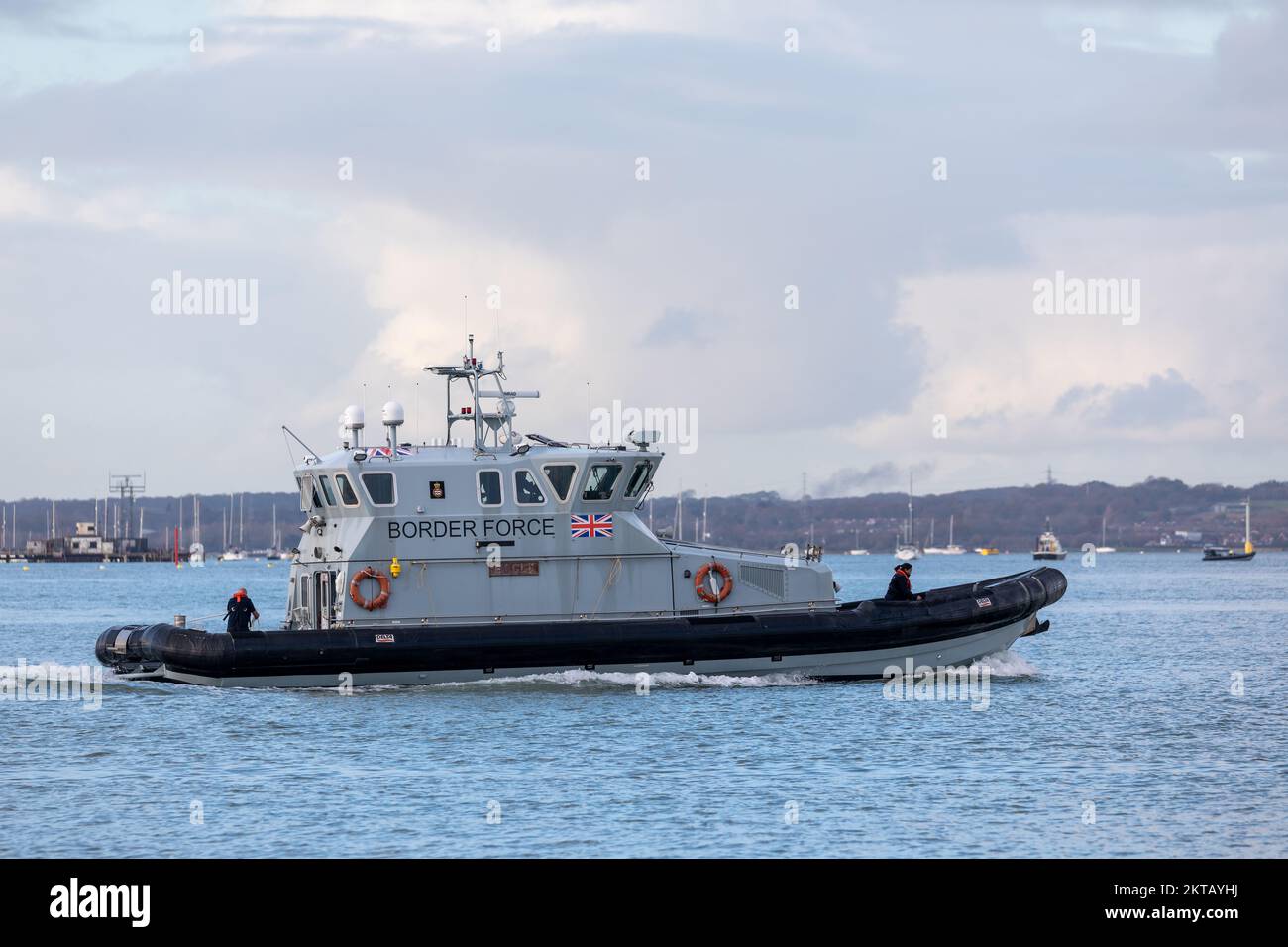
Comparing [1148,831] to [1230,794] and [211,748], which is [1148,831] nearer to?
[1230,794]

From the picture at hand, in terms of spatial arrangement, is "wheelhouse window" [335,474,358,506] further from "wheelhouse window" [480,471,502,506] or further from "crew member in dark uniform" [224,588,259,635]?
"crew member in dark uniform" [224,588,259,635]

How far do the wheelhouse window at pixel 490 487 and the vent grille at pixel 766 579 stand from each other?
413 centimetres

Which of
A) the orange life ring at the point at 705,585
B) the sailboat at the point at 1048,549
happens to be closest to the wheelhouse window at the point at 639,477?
the orange life ring at the point at 705,585

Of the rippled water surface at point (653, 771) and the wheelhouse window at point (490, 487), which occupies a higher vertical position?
the wheelhouse window at point (490, 487)

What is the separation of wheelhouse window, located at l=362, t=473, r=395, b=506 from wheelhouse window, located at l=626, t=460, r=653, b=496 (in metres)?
3.76

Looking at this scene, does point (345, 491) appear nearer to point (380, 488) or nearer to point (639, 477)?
point (380, 488)

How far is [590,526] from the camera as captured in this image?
24.8 meters

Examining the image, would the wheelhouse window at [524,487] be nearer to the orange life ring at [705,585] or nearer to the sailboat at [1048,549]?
the orange life ring at [705,585]

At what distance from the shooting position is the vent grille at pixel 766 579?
25.4 metres

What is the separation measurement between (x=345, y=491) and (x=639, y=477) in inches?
185

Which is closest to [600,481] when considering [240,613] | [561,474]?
[561,474]

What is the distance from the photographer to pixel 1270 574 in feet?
396

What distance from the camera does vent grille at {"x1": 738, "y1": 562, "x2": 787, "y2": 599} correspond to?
25.4 meters
